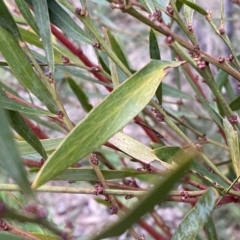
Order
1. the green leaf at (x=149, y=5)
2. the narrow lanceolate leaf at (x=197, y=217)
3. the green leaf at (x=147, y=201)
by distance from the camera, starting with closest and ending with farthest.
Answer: the green leaf at (x=147, y=201)
the narrow lanceolate leaf at (x=197, y=217)
the green leaf at (x=149, y=5)

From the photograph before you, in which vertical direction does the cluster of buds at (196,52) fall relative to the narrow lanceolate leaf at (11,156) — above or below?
above

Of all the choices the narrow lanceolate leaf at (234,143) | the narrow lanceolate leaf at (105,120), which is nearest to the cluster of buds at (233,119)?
the narrow lanceolate leaf at (234,143)

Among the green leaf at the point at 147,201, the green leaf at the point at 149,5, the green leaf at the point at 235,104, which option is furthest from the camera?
the green leaf at the point at 235,104

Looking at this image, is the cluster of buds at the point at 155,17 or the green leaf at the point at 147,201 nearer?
the green leaf at the point at 147,201

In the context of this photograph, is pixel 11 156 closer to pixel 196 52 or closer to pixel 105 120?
pixel 105 120

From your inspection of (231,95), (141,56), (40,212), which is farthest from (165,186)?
(141,56)

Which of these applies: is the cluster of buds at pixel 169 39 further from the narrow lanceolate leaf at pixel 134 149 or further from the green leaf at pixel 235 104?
the green leaf at pixel 235 104

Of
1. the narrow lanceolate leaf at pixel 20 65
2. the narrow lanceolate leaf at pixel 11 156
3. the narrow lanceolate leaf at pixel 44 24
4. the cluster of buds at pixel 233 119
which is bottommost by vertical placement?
the narrow lanceolate leaf at pixel 11 156
